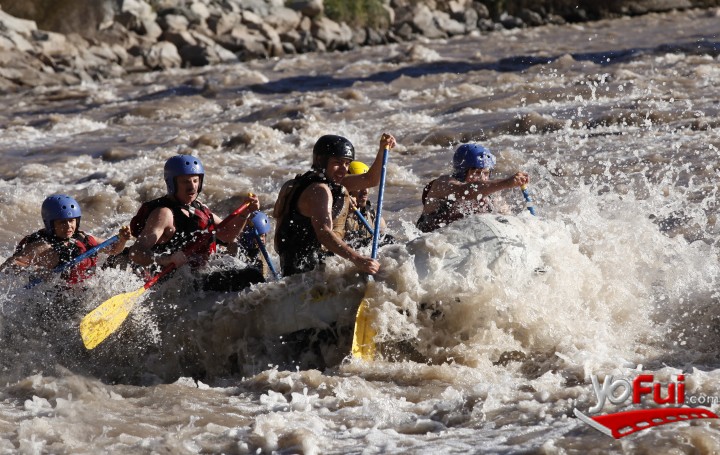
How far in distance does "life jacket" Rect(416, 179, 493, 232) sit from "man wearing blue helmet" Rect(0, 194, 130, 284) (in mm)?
2341

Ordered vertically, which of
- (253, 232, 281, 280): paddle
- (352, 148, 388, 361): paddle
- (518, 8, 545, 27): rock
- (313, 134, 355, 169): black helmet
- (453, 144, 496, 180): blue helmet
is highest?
(518, 8, 545, 27): rock

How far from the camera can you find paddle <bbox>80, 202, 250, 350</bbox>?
6.75 metres

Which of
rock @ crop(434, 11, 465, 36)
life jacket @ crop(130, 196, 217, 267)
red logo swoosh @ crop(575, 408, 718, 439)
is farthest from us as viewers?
rock @ crop(434, 11, 465, 36)

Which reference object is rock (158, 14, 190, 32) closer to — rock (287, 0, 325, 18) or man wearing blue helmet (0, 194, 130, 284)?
rock (287, 0, 325, 18)

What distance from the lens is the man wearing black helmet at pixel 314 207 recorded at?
683 centimetres

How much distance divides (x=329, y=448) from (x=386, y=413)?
54cm

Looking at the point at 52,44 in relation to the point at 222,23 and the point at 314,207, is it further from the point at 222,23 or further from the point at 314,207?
the point at 314,207

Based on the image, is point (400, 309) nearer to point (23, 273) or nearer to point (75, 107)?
point (23, 273)

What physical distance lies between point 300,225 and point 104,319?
1.38m

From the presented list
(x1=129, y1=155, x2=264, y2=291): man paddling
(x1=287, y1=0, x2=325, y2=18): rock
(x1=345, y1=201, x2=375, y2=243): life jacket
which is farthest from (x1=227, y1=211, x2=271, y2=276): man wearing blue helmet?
(x1=287, y1=0, x2=325, y2=18): rock

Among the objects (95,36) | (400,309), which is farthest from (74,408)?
(95,36)

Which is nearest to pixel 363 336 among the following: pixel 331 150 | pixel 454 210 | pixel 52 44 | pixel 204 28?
pixel 331 150

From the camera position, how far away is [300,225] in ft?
22.9

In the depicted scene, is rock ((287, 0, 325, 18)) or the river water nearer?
the river water
